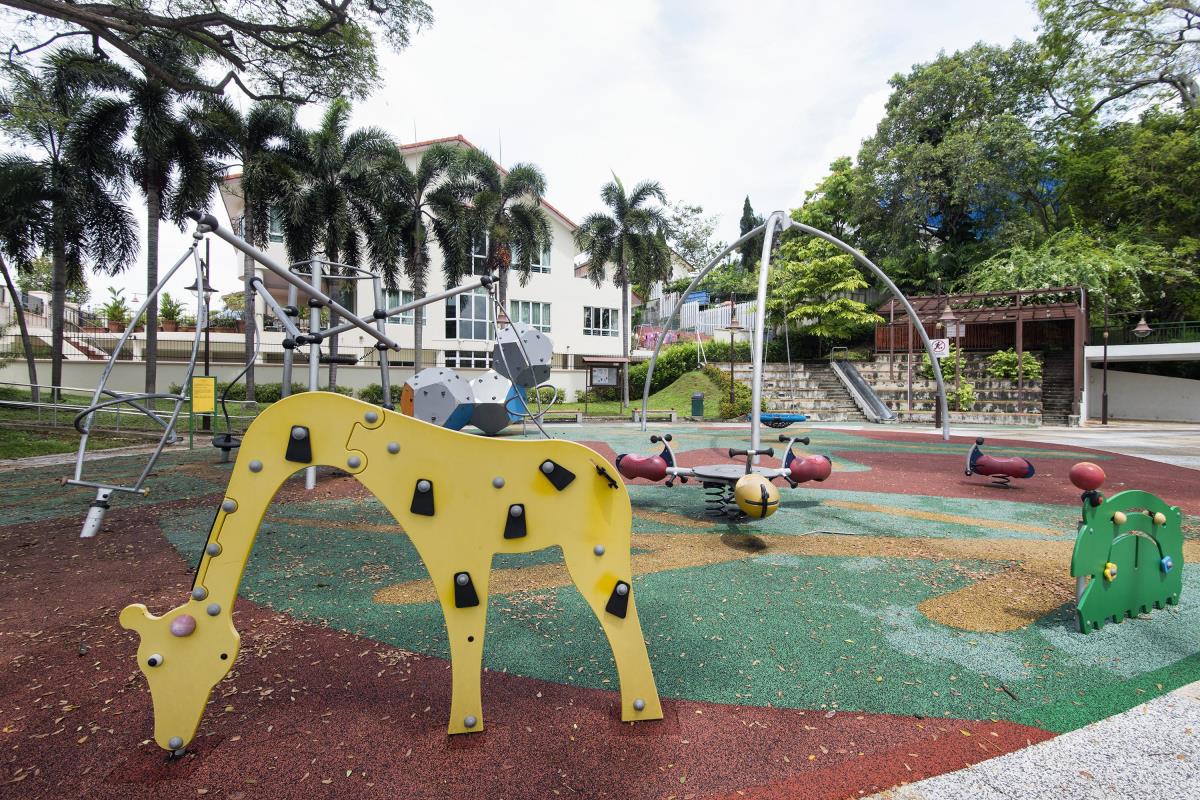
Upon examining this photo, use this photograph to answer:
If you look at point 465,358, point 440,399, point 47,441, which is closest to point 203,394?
point 440,399

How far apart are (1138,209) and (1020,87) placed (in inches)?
390

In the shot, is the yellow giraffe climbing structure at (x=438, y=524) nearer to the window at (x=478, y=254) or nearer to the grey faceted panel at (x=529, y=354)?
the grey faceted panel at (x=529, y=354)

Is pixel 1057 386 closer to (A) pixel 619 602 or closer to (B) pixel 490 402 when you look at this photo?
(B) pixel 490 402

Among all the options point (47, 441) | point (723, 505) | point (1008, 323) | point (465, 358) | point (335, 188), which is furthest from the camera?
point (465, 358)

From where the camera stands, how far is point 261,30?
10.1m

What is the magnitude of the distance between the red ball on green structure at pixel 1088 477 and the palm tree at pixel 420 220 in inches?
984

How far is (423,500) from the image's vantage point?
2340 millimetres

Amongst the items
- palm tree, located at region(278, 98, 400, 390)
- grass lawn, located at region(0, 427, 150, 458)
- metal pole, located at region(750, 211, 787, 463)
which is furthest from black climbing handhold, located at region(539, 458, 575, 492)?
palm tree, located at region(278, 98, 400, 390)

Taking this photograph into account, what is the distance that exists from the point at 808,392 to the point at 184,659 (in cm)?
2670

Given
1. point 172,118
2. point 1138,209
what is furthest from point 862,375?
point 172,118

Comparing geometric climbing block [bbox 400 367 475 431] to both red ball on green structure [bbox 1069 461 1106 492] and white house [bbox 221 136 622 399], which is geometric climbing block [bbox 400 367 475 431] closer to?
red ball on green structure [bbox 1069 461 1106 492]

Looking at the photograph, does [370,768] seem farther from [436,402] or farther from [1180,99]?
[1180,99]

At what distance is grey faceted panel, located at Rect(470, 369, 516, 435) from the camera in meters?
13.1

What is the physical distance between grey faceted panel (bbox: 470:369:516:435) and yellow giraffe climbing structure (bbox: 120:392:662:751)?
10.7 m
